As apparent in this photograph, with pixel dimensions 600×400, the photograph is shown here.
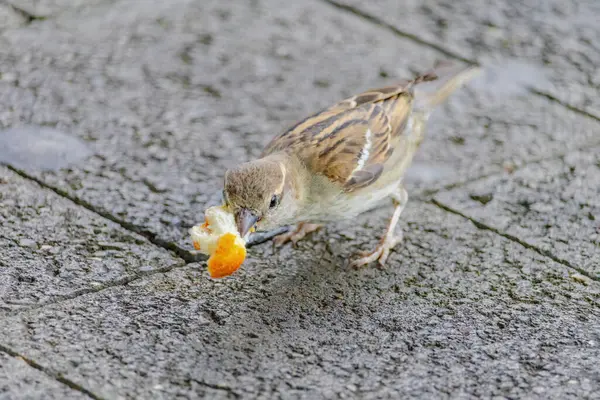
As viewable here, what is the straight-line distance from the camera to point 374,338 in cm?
369

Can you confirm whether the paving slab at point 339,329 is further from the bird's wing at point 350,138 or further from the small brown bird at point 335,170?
the bird's wing at point 350,138

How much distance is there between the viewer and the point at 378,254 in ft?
14.2

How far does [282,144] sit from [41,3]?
100 inches

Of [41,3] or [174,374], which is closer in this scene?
[174,374]

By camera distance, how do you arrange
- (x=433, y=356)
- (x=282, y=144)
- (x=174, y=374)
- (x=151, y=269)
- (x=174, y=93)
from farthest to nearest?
(x=174, y=93) → (x=282, y=144) → (x=151, y=269) → (x=433, y=356) → (x=174, y=374)

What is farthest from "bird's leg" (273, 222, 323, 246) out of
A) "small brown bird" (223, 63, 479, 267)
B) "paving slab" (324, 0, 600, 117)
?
"paving slab" (324, 0, 600, 117)

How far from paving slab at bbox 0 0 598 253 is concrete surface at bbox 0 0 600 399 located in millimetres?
14

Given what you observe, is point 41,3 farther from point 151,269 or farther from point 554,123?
point 554,123

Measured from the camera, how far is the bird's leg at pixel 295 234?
448cm

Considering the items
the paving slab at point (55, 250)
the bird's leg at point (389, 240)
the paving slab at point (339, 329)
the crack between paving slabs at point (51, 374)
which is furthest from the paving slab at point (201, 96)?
the crack between paving slabs at point (51, 374)

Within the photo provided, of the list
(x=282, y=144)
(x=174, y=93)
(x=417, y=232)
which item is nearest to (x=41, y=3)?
(x=174, y=93)

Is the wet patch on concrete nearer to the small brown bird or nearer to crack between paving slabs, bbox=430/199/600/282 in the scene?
the small brown bird

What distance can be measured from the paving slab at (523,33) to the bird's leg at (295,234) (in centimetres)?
223

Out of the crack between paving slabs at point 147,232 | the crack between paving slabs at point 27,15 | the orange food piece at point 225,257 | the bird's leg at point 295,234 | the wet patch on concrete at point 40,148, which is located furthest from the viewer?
the crack between paving slabs at point 27,15
